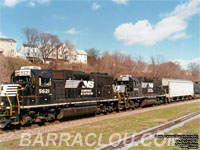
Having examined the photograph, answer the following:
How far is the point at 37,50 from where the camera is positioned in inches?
2483

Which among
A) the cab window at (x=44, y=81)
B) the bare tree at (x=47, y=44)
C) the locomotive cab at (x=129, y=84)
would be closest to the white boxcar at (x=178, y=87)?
the locomotive cab at (x=129, y=84)

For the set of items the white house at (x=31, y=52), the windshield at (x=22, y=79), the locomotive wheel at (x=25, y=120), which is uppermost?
the white house at (x=31, y=52)

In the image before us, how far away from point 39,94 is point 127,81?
1145 centimetres

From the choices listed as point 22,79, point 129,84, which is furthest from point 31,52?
point 22,79

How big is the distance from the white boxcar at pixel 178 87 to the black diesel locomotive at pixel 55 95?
39.4 ft

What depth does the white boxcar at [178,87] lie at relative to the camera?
101 ft

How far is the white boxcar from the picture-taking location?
30766mm

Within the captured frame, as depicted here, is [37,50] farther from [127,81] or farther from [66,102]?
[66,102]

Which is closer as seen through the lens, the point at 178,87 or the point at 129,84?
the point at 129,84

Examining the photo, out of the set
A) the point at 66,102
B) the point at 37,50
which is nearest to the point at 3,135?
the point at 66,102

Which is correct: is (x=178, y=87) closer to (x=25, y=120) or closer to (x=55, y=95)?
(x=55, y=95)

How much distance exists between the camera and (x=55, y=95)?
1317 cm

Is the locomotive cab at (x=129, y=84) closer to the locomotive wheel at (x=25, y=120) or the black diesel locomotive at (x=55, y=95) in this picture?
the black diesel locomotive at (x=55, y=95)

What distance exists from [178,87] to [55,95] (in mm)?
26148
